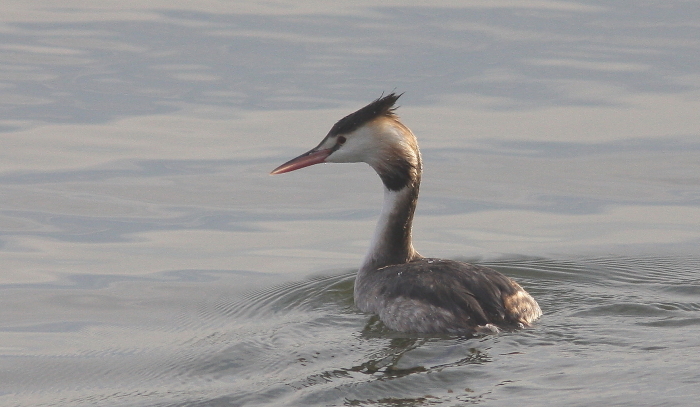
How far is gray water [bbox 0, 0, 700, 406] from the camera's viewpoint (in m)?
8.24

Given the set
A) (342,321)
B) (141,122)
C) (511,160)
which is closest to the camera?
(342,321)

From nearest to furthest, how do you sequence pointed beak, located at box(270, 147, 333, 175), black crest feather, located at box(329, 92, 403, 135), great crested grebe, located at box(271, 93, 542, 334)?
great crested grebe, located at box(271, 93, 542, 334) < black crest feather, located at box(329, 92, 403, 135) < pointed beak, located at box(270, 147, 333, 175)

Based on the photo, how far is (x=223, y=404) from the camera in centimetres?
750

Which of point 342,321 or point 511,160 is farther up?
point 511,160

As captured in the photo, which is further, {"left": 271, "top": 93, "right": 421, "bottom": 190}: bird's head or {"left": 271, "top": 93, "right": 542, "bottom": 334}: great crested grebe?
{"left": 271, "top": 93, "right": 421, "bottom": 190}: bird's head

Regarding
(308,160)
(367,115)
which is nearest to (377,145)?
(367,115)

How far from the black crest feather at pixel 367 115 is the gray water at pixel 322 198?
1.40m

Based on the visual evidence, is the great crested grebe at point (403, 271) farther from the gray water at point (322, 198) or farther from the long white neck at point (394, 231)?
the gray water at point (322, 198)

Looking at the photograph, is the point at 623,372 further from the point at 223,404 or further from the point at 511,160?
the point at 511,160

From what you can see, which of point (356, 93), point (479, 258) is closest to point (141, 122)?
point (356, 93)

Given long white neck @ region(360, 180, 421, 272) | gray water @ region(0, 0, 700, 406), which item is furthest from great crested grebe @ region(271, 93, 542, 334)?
gray water @ region(0, 0, 700, 406)

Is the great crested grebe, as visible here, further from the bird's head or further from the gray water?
the gray water

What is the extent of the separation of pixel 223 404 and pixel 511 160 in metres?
6.94

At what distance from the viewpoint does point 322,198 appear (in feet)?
42.9
